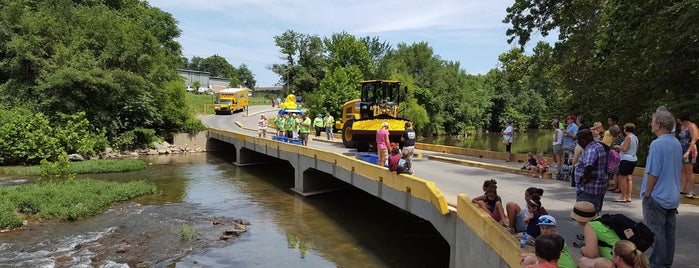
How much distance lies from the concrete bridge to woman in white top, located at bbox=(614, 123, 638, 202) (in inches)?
122

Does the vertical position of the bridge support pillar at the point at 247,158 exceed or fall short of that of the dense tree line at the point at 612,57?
it falls short

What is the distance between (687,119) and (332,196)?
1209 centimetres

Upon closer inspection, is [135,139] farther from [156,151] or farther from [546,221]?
[546,221]

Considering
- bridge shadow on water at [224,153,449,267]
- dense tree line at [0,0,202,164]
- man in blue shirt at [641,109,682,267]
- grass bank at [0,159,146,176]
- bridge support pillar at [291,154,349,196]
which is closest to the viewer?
man in blue shirt at [641,109,682,267]

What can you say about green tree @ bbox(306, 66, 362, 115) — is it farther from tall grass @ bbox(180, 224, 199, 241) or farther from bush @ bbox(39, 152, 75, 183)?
tall grass @ bbox(180, 224, 199, 241)

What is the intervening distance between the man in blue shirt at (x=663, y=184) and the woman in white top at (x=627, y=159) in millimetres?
3501

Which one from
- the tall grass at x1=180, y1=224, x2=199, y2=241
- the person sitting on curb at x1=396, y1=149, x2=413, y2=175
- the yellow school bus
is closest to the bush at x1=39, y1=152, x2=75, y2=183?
the tall grass at x1=180, y1=224, x2=199, y2=241

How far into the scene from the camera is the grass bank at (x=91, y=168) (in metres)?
21.6

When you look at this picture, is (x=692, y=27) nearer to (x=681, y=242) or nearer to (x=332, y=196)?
(x=681, y=242)

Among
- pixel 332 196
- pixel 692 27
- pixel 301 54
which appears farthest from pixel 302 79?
pixel 692 27

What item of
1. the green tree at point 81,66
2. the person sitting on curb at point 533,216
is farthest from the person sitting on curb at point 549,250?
the green tree at point 81,66

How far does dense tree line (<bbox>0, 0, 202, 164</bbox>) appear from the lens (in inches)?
1021

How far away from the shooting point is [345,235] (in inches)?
490

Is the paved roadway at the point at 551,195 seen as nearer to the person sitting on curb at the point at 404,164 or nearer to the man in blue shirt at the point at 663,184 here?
the man in blue shirt at the point at 663,184
